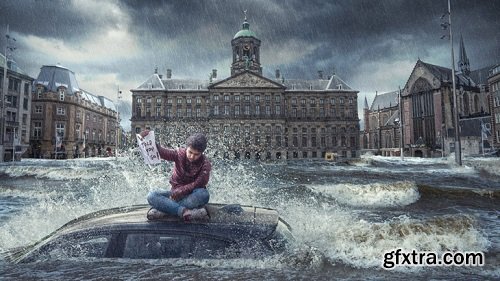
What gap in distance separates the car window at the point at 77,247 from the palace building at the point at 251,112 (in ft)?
246

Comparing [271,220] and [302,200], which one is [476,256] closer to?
[271,220]

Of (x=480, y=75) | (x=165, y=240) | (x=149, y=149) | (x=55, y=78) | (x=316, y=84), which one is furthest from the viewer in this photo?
(x=316, y=84)

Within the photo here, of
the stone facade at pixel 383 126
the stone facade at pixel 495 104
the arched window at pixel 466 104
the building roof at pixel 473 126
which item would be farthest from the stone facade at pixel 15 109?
the arched window at pixel 466 104

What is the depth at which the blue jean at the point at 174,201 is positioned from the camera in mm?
3787

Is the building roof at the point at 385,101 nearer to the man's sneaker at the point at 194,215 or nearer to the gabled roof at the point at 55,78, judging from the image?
the gabled roof at the point at 55,78

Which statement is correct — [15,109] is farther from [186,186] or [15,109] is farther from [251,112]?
[186,186]

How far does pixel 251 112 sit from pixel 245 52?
622 inches

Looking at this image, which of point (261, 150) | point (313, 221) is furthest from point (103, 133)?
point (313, 221)

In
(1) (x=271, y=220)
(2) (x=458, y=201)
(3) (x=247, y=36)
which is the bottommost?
(2) (x=458, y=201)

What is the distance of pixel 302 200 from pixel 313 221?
455 centimetres

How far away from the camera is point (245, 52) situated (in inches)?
3248

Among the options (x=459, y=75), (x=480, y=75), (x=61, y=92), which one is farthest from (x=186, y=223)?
(x=480, y=75)

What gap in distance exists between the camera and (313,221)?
650cm

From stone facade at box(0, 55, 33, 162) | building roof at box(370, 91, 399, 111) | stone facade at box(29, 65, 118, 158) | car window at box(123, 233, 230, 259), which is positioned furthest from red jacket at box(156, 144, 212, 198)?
building roof at box(370, 91, 399, 111)
